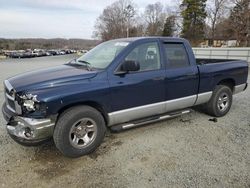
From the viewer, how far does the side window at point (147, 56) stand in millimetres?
4151

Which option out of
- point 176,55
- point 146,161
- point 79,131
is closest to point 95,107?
point 79,131

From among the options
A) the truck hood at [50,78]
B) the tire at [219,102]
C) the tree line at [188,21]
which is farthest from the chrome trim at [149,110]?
the tree line at [188,21]

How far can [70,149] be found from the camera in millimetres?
3533

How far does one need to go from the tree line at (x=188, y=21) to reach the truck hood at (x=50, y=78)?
1390 inches

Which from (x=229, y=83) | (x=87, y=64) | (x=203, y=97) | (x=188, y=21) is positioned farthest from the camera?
(x=188, y=21)

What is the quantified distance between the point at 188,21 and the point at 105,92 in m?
56.7

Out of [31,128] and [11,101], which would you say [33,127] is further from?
[11,101]

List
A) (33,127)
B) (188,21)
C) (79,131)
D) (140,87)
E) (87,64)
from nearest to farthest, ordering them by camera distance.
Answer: (33,127), (79,131), (140,87), (87,64), (188,21)

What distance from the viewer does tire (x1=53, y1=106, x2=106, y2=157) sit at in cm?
343

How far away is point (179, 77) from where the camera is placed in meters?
4.56

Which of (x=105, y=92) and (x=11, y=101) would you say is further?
(x=105, y=92)

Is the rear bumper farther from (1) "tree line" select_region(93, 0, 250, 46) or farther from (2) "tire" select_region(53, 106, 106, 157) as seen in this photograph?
(1) "tree line" select_region(93, 0, 250, 46)

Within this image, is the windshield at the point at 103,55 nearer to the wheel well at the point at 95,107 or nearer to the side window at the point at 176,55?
the wheel well at the point at 95,107

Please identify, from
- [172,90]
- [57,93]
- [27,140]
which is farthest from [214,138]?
[27,140]
